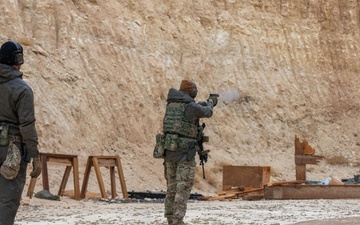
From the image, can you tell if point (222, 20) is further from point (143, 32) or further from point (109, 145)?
point (109, 145)

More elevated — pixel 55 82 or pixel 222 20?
pixel 222 20

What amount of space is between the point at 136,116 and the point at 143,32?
345cm

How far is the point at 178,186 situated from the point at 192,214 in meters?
1.95

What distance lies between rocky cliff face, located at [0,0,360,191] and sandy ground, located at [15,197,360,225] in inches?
208

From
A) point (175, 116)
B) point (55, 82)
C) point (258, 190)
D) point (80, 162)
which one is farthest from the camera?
point (55, 82)

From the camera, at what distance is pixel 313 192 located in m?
16.2

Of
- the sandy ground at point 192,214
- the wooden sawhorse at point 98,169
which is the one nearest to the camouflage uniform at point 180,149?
the sandy ground at point 192,214

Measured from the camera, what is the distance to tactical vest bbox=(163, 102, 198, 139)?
32.4ft

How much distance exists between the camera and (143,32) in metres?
24.3

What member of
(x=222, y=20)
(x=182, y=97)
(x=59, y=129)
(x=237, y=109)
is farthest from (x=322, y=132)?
(x=182, y=97)

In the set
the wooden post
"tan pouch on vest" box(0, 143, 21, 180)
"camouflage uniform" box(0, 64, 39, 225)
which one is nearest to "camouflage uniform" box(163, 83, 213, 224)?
"camouflage uniform" box(0, 64, 39, 225)

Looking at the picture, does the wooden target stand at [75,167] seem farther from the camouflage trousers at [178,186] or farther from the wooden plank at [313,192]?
the camouflage trousers at [178,186]

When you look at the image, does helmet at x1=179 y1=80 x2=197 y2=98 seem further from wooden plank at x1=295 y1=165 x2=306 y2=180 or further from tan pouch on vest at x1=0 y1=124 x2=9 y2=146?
wooden plank at x1=295 y1=165 x2=306 y2=180

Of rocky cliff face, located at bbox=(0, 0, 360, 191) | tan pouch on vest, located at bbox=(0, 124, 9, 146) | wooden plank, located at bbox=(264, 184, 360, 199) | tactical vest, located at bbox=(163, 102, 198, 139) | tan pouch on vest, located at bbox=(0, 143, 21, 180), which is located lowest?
wooden plank, located at bbox=(264, 184, 360, 199)
